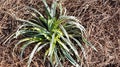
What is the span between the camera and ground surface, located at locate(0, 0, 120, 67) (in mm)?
2627

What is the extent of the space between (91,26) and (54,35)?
41cm

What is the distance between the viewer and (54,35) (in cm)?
255

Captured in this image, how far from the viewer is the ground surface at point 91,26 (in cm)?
263

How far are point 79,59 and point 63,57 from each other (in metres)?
0.16

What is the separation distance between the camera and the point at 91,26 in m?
2.70

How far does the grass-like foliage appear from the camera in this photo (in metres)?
2.54

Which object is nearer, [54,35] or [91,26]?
[54,35]

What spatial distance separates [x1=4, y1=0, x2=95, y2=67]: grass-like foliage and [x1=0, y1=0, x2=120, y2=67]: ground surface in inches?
3.7

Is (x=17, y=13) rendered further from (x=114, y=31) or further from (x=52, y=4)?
(x=114, y=31)

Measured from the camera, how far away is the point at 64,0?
9.29 feet

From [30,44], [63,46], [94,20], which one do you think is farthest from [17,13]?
[94,20]

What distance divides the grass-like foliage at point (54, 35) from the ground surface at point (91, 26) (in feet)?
0.31

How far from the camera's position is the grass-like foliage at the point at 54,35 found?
2542mm

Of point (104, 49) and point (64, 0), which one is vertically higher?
point (64, 0)
